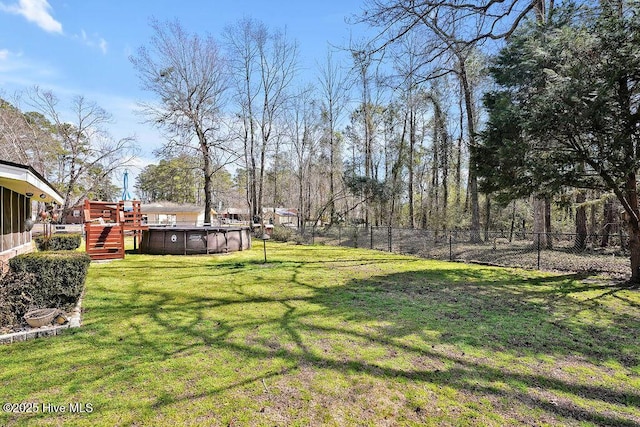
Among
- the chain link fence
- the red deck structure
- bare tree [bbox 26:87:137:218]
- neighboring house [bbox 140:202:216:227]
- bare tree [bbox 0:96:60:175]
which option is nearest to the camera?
the chain link fence

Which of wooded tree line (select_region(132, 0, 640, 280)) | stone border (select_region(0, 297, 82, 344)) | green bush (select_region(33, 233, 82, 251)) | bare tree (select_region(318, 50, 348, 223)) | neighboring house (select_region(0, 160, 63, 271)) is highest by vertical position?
bare tree (select_region(318, 50, 348, 223))

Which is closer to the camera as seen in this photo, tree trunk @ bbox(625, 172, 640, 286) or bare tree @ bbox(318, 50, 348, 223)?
tree trunk @ bbox(625, 172, 640, 286)

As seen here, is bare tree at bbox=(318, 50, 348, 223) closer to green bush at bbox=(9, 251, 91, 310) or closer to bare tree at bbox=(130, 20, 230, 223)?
bare tree at bbox=(130, 20, 230, 223)

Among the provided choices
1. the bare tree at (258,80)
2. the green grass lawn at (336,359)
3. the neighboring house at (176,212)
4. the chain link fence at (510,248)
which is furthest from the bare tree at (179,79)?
the neighboring house at (176,212)

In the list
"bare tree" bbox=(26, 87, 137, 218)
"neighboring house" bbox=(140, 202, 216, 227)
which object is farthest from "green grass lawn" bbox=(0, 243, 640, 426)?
"neighboring house" bbox=(140, 202, 216, 227)

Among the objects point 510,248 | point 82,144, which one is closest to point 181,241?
point 510,248

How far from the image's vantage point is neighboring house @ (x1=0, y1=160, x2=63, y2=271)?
230 inches

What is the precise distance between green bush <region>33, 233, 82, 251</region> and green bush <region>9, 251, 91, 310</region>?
8.14 m

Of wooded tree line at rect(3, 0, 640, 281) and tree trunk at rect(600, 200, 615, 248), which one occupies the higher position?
wooded tree line at rect(3, 0, 640, 281)

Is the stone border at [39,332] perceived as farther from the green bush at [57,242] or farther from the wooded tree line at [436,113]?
the green bush at [57,242]

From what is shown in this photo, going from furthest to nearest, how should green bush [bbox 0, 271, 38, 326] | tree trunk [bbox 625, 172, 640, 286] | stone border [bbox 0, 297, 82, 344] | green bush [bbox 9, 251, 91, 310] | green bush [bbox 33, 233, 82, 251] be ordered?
green bush [bbox 33, 233, 82, 251]
tree trunk [bbox 625, 172, 640, 286]
green bush [bbox 9, 251, 91, 310]
green bush [bbox 0, 271, 38, 326]
stone border [bbox 0, 297, 82, 344]

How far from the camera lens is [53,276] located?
459 cm

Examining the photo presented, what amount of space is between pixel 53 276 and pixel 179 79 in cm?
1657

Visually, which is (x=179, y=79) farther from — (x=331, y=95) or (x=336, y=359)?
(x=336, y=359)
